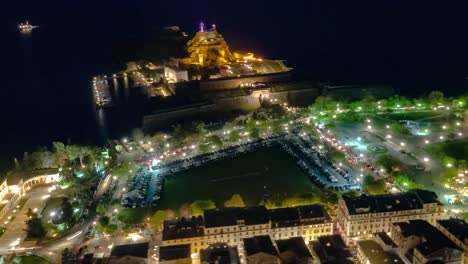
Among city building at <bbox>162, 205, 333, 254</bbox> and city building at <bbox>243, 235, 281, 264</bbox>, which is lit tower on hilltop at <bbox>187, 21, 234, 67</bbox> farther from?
city building at <bbox>243, 235, 281, 264</bbox>

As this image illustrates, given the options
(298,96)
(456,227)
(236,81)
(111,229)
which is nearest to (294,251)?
(456,227)

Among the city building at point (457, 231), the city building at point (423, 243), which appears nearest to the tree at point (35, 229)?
the city building at point (423, 243)

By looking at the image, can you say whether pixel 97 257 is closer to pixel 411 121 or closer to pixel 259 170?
pixel 259 170

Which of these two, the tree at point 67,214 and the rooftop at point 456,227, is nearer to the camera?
the rooftop at point 456,227

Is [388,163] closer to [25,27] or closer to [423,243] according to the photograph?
[423,243]

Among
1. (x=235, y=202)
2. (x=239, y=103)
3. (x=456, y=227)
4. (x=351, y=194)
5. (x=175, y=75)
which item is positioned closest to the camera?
(x=456, y=227)

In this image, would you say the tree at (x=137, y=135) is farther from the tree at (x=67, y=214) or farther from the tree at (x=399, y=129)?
the tree at (x=399, y=129)

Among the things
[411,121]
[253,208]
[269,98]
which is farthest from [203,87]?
[253,208]
